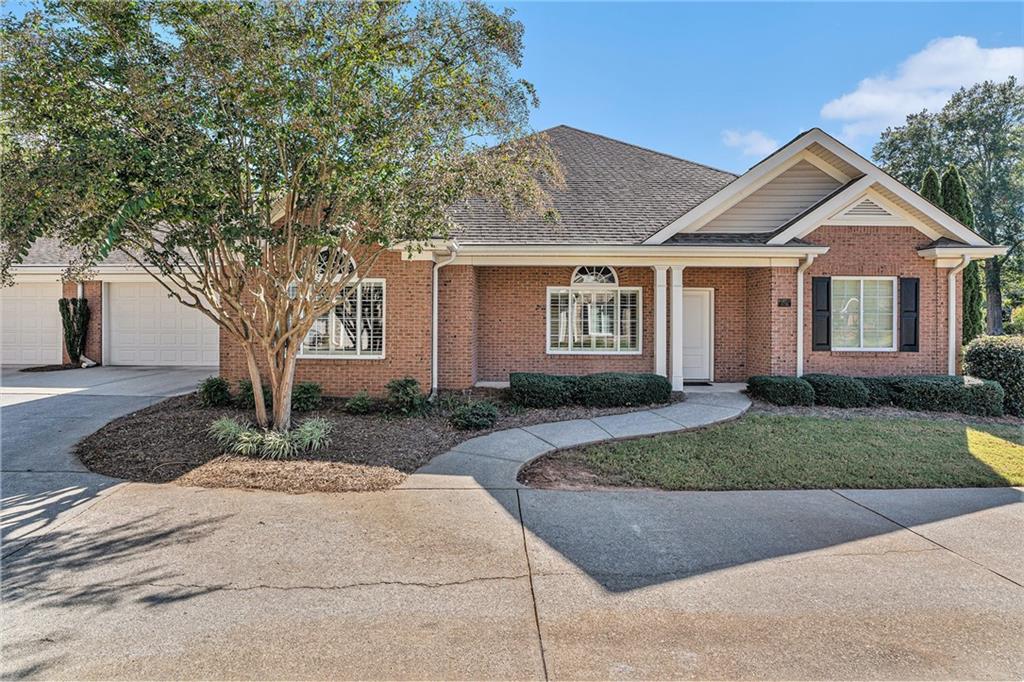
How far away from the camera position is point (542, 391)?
10.0 m

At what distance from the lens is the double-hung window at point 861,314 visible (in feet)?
37.8

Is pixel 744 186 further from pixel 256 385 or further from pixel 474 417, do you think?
pixel 256 385

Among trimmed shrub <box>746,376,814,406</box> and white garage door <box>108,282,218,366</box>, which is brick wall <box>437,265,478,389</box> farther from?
white garage door <box>108,282,218,366</box>

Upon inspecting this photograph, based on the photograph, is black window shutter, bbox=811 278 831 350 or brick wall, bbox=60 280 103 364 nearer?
black window shutter, bbox=811 278 831 350

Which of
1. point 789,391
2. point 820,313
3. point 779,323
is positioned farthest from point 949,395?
point 779,323

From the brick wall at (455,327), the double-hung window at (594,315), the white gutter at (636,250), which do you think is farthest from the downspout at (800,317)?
the brick wall at (455,327)

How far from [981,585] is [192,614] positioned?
5.67 meters

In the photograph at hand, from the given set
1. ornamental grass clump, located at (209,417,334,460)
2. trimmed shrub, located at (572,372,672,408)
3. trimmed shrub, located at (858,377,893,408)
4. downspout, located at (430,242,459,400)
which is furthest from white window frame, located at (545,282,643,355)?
ornamental grass clump, located at (209,417,334,460)

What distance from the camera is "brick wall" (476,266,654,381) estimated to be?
1213 cm

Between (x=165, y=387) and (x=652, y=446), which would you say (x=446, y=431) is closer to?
(x=652, y=446)

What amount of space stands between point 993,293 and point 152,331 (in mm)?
44768

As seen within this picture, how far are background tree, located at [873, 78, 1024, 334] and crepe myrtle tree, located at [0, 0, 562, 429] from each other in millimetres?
40091

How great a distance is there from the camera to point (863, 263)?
37.5 ft

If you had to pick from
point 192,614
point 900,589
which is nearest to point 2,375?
point 192,614
